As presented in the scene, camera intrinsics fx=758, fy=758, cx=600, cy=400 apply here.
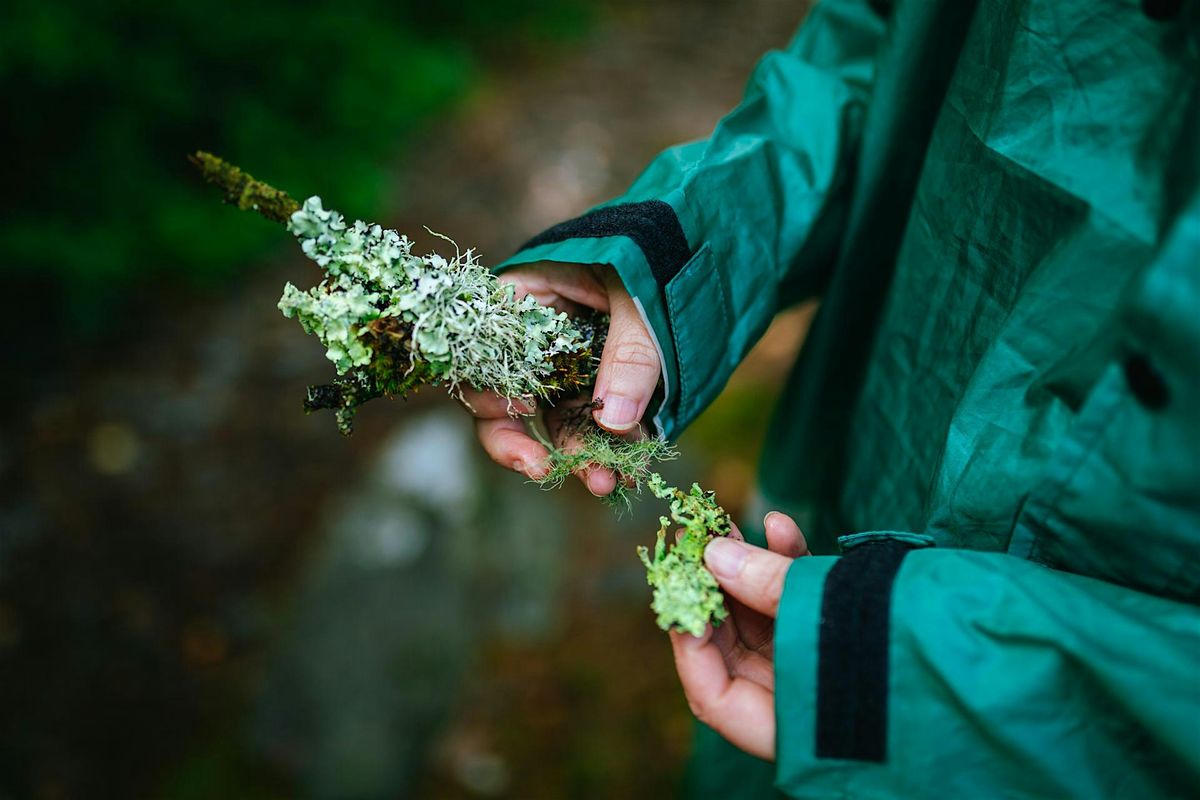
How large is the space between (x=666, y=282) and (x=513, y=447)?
0.61 m

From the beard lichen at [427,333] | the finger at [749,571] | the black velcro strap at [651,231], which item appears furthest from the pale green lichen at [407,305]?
the finger at [749,571]

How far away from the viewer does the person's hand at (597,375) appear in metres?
1.86

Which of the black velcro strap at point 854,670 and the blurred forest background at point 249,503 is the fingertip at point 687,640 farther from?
the blurred forest background at point 249,503

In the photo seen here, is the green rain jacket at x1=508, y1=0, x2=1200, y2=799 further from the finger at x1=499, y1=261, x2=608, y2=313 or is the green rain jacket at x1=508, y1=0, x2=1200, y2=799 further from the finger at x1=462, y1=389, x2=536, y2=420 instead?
the finger at x1=462, y1=389, x2=536, y2=420

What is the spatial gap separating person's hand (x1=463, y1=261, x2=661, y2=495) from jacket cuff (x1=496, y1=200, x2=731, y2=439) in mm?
66

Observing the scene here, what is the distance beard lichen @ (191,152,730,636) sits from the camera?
1.68 meters

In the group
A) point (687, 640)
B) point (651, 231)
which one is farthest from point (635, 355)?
point (687, 640)

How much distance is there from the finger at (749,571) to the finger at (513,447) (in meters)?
0.57

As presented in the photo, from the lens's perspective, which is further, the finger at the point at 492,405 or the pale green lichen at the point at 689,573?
the finger at the point at 492,405

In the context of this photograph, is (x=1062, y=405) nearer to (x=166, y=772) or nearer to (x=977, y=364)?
(x=977, y=364)

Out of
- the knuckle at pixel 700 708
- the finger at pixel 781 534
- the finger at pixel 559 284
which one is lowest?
the knuckle at pixel 700 708

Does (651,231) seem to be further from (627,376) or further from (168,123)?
(168,123)

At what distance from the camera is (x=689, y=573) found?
1.65 metres

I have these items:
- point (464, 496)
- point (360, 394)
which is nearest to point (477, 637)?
point (464, 496)
